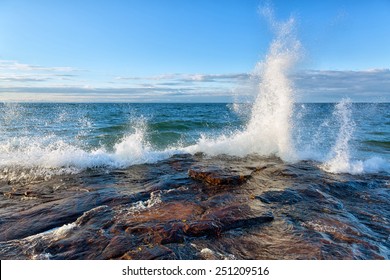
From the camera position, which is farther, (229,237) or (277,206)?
(277,206)

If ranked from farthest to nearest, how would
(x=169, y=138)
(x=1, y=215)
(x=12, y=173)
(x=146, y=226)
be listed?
(x=169, y=138) < (x=12, y=173) < (x=1, y=215) < (x=146, y=226)

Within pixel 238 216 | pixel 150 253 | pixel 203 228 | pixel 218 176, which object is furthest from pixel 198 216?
pixel 218 176

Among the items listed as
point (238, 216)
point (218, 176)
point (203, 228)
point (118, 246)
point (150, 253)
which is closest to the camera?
point (150, 253)

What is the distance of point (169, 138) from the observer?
17438 mm

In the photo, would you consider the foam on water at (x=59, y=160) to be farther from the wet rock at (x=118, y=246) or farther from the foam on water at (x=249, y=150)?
the wet rock at (x=118, y=246)

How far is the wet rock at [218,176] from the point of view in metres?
6.81

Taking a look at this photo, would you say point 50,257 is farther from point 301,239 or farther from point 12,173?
point 12,173

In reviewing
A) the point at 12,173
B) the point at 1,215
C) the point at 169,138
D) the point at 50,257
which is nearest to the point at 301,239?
the point at 50,257

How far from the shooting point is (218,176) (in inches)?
275

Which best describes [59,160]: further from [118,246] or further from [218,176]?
[118,246]

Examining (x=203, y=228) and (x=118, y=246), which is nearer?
(x=118, y=246)

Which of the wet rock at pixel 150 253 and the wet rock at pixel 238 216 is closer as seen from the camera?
the wet rock at pixel 150 253

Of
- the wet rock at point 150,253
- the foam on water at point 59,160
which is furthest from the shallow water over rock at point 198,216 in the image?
the foam on water at point 59,160

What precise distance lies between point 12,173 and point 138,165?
3.61 m
